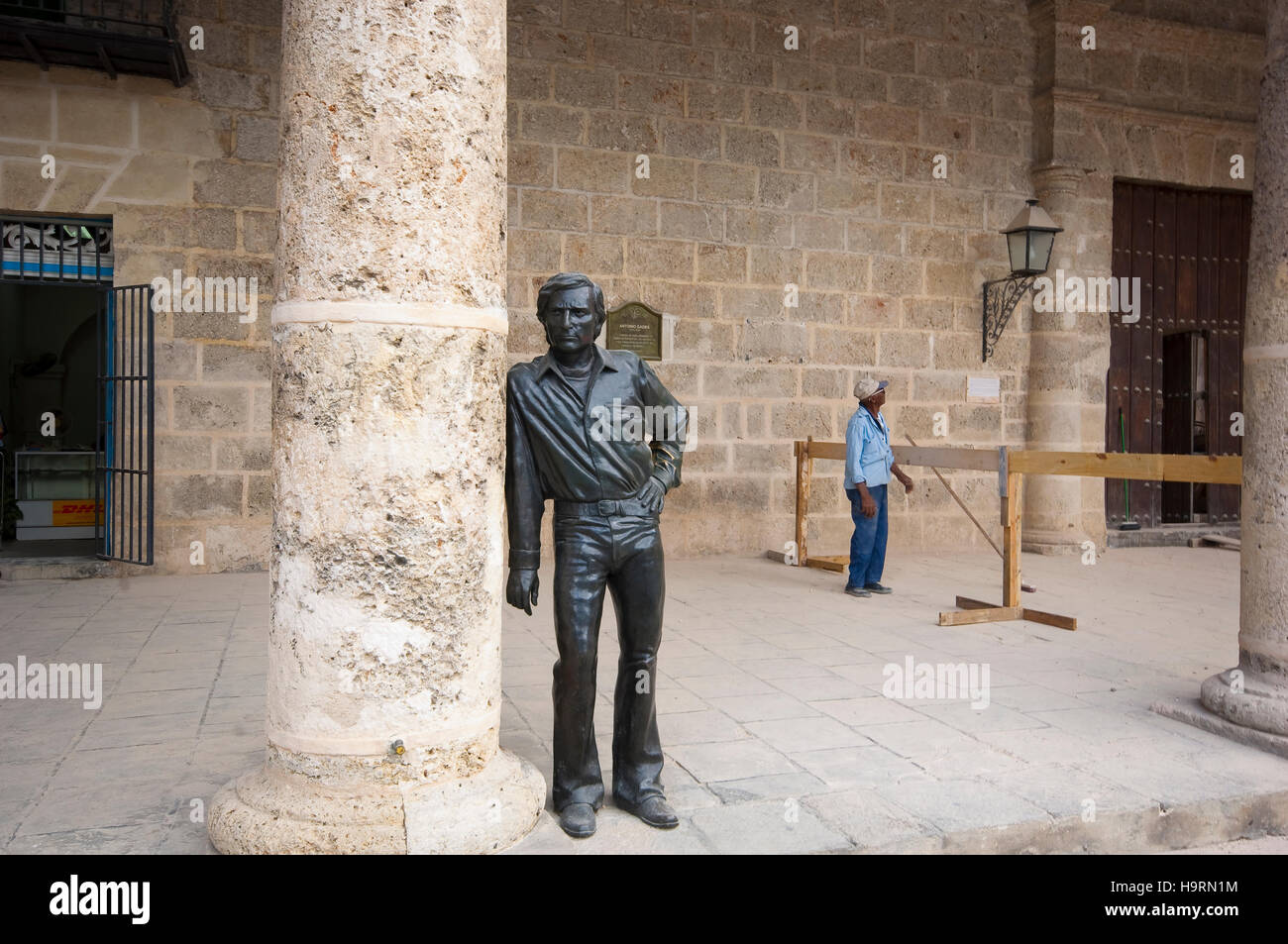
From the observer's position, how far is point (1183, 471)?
500cm

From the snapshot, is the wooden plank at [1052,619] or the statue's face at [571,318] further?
the wooden plank at [1052,619]

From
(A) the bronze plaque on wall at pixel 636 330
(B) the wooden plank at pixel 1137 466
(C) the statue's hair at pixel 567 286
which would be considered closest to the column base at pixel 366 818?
(C) the statue's hair at pixel 567 286

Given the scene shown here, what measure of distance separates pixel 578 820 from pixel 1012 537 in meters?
4.22

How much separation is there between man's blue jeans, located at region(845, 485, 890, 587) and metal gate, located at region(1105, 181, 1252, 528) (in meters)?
3.87

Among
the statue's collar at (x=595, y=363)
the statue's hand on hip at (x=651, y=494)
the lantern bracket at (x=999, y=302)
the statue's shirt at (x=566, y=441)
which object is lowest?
the statue's hand on hip at (x=651, y=494)

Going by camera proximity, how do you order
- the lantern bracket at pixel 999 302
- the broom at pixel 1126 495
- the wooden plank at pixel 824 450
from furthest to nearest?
the broom at pixel 1126 495, the lantern bracket at pixel 999 302, the wooden plank at pixel 824 450

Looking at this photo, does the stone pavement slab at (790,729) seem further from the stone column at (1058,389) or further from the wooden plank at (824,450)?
the stone column at (1058,389)

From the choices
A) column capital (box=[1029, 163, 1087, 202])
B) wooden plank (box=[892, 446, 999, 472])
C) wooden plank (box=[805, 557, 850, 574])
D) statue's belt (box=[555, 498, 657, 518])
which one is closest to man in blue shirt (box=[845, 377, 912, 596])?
wooden plank (box=[892, 446, 999, 472])

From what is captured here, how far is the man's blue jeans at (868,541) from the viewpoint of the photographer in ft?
23.2

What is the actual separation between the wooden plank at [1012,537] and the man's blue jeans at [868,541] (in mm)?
Result: 989

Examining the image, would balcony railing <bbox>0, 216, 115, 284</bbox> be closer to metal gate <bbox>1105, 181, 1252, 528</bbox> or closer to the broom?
metal gate <bbox>1105, 181, 1252, 528</bbox>

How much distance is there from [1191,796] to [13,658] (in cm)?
500

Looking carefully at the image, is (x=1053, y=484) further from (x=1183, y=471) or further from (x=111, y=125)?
(x=111, y=125)

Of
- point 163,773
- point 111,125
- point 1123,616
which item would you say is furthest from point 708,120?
point 163,773
